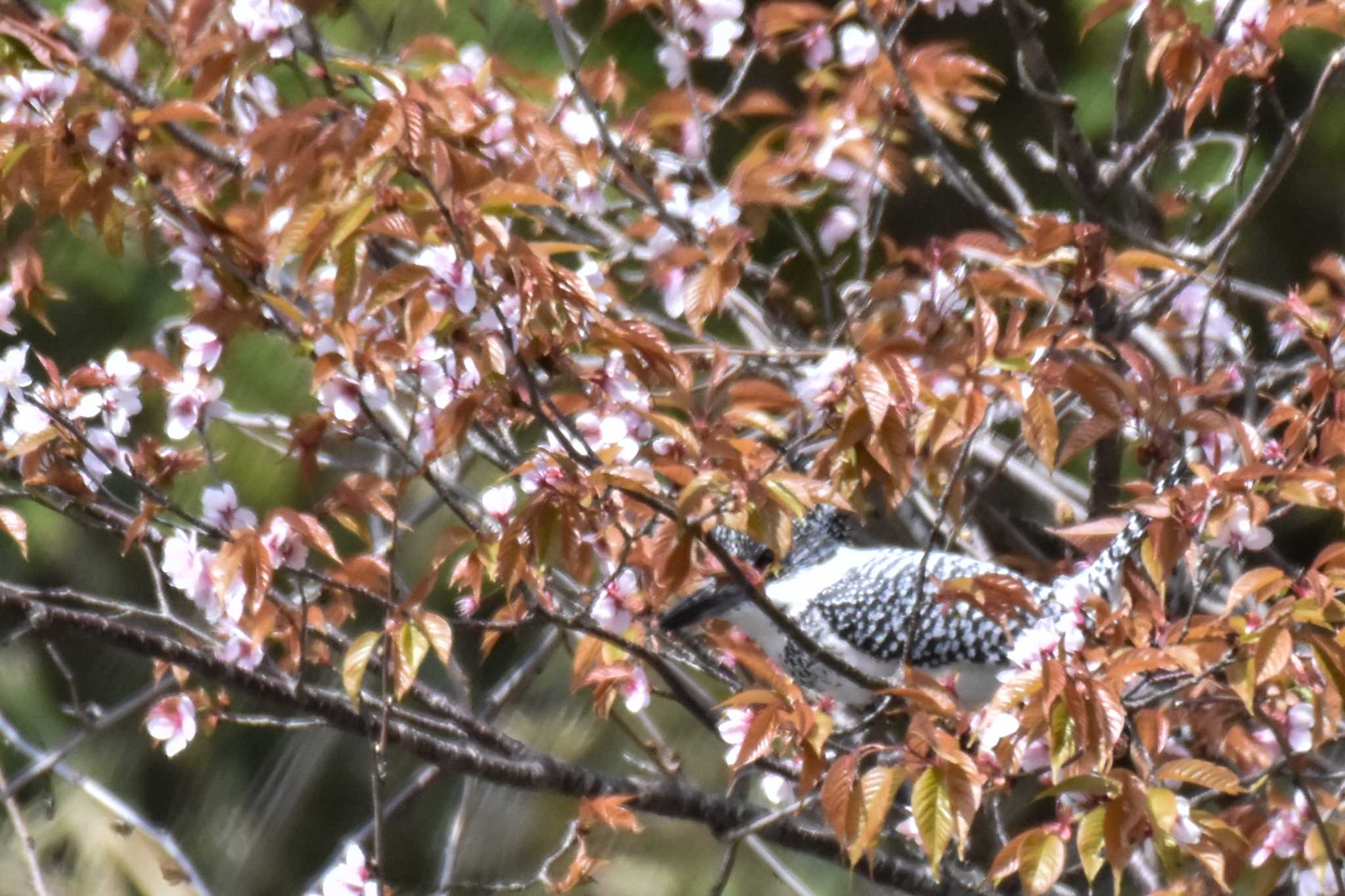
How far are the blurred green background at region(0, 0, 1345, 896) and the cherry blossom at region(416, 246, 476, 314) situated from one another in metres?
1.67

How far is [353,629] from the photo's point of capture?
3543 millimetres

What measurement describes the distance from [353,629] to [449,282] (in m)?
2.22

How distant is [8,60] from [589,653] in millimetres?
1115

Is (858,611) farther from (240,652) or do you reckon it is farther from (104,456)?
(104,456)

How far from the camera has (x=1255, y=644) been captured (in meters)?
1.46

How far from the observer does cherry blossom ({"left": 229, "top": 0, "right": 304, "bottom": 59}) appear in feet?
6.07

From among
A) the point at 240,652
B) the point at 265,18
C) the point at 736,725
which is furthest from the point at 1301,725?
the point at 265,18

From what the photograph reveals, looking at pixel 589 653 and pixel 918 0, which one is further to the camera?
pixel 918 0

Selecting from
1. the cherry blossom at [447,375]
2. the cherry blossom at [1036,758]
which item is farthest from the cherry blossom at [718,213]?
the cherry blossom at [1036,758]

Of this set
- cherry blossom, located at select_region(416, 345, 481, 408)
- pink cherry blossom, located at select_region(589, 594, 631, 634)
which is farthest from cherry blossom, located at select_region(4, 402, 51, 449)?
pink cherry blossom, located at select_region(589, 594, 631, 634)

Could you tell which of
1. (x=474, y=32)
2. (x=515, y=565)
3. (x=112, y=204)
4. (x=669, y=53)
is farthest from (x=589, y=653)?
(x=474, y=32)

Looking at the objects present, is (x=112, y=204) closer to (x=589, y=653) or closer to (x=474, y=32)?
(x=589, y=653)

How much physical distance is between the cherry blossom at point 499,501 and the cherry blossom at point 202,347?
406mm

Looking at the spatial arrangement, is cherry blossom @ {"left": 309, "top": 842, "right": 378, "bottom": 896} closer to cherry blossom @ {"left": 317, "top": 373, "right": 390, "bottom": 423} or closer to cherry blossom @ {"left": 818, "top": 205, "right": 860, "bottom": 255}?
cherry blossom @ {"left": 317, "top": 373, "right": 390, "bottom": 423}
